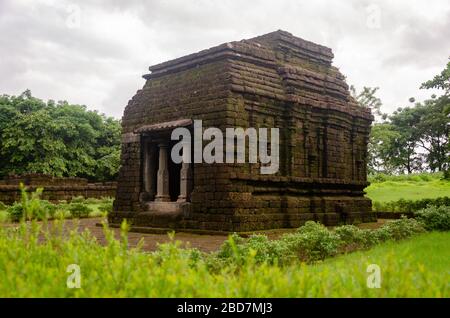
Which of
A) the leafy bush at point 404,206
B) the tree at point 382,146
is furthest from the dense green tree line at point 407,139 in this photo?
the leafy bush at point 404,206

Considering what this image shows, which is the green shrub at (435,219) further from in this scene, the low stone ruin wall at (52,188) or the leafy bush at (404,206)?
the low stone ruin wall at (52,188)

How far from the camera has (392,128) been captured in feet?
153

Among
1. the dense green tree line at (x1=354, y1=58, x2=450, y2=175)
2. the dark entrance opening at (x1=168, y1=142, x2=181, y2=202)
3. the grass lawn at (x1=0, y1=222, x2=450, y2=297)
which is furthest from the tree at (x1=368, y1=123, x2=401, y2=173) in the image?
the grass lawn at (x1=0, y1=222, x2=450, y2=297)

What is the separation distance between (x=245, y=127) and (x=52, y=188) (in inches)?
587

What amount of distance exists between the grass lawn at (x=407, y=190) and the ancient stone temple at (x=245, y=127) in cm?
1109

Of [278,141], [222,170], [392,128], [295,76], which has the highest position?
[392,128]

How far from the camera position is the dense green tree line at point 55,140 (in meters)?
33.2

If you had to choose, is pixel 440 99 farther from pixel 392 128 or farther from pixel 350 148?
pixel 350 148

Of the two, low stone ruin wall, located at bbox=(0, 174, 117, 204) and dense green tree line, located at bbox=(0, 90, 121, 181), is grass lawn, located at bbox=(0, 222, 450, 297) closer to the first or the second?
low stone ruin wall, located at bbox=(0, 174, 117, 204)

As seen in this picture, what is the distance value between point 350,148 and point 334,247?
841 cm

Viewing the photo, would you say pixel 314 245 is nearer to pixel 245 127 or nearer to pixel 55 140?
pixel 245 127

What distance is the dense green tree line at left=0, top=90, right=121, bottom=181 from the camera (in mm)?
33219
